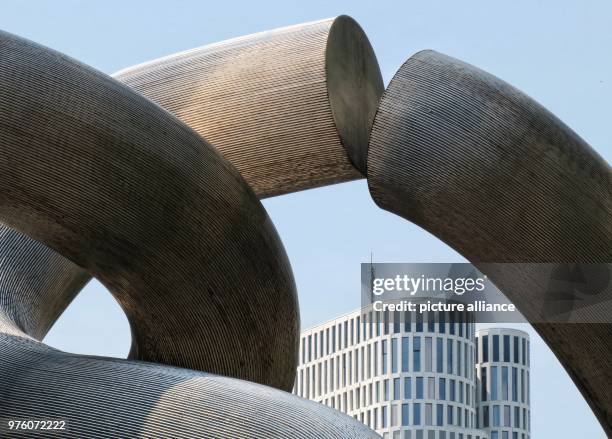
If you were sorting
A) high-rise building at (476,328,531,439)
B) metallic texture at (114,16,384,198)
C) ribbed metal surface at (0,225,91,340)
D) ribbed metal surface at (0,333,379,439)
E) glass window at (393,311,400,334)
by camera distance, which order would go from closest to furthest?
1. ribbed metal surface at (0,333,379,439)
2. ribbed metal surface at (0,225,91,340)
3. metallic texture at (114,16,384,198)
4. glass window at (393,311,400,334)
5. high-rise building at (476,328,531,439)

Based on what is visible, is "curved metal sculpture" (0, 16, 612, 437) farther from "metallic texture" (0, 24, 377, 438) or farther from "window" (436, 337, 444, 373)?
"window" (436, 337, 444, 373)

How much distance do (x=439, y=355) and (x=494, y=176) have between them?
→ 70686mm

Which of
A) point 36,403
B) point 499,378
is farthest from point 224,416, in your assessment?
point 499,378

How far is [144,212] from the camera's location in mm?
7695

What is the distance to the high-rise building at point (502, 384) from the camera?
81.2 metres

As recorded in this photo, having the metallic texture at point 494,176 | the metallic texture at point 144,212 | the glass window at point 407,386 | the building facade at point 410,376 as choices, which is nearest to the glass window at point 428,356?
the building facade at point 410,376

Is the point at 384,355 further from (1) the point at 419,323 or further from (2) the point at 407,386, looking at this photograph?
(1) the point at 419,323

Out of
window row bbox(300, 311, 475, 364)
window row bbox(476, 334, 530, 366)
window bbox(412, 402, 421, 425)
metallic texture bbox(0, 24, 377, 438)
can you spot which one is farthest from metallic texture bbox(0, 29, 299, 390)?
window row bbox(476, 334, 530, 366)

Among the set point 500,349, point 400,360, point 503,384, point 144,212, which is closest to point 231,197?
point 144,212

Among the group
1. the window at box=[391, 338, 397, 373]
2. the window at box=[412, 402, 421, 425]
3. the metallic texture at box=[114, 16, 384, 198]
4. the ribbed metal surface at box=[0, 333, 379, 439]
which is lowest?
the ribbed metal surface at box=[0, 333, 379, 439]

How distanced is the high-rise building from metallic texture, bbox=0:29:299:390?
74070 millimetres

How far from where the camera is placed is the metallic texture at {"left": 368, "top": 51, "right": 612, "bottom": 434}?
866 cm

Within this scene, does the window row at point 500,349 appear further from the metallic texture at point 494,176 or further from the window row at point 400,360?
the metallic texture at point 494,176

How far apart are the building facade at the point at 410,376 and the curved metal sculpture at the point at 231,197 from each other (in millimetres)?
67545
